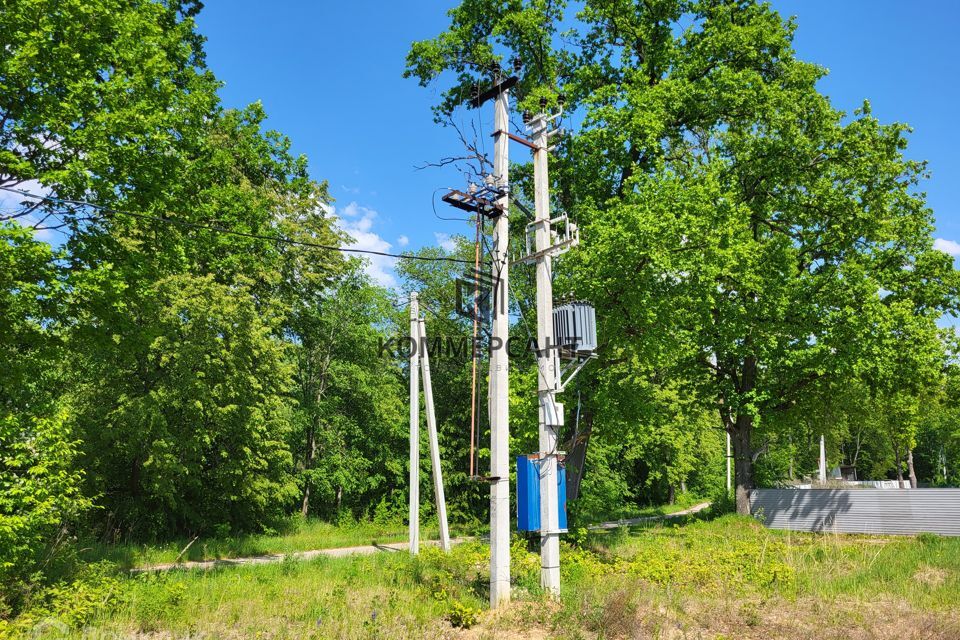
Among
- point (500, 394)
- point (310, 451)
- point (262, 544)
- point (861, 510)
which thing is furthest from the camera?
point (310, 451)

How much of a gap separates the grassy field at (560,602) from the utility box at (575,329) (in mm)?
3518

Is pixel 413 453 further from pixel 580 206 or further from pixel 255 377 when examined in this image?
pixel 580 206

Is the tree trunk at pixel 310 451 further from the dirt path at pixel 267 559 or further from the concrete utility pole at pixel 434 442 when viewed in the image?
the concrete utility pole at pixel 434 442

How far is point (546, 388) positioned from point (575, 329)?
3.28 ft

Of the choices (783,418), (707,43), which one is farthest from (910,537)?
(707,43)

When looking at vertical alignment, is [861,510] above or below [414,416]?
below

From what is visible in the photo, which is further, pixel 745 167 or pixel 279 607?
pixel 745 167

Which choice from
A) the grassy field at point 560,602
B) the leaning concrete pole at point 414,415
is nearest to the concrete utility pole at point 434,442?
the leaning concrete pole at point 414,415

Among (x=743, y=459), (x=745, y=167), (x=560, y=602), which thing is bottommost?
(x=560, y=602)

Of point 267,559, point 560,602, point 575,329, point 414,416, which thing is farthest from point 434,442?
point 560,602

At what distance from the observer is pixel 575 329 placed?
31.5ft

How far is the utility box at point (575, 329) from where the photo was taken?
9617mm

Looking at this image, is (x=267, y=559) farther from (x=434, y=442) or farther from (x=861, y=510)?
(x=861, y=510)

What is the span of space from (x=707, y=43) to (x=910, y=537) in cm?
1581
